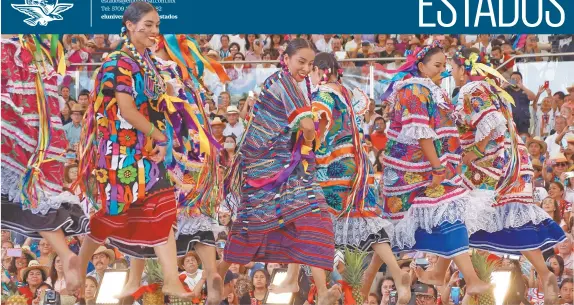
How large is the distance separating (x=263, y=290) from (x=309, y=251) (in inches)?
63.1

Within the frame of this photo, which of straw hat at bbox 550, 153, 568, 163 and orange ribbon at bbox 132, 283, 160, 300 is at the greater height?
straw hat at bbox 550, 153, 568, 163

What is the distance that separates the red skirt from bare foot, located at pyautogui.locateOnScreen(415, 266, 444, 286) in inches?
97.4

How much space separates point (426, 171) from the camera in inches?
353

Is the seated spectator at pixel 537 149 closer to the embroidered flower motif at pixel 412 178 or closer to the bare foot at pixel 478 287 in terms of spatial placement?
the embroidered flower motif at pixel 412 178

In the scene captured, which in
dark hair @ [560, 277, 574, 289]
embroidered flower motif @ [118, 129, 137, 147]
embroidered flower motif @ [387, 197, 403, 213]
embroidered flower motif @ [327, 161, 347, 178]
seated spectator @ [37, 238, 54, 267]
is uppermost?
embroidered flower motif @ [118, 129, 137, 147]

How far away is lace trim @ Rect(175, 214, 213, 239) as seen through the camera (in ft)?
28.6

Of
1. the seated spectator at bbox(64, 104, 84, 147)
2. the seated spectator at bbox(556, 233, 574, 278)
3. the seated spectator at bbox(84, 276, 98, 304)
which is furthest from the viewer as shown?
the seated spectator at bbox(64, 104, 84, 147)

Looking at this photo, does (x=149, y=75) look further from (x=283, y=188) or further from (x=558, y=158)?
(x=558, y=158)

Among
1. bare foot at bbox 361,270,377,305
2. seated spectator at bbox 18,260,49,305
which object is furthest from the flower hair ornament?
seated spectator at bbox 18,260,49,305

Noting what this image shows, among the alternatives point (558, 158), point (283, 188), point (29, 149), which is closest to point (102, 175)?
point (29, 149)

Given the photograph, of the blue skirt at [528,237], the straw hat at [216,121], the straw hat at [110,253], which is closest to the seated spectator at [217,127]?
the straw hat at [216,121]

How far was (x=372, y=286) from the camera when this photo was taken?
31.4 feet

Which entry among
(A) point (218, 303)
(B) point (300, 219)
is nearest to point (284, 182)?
(B) point (300, 219)

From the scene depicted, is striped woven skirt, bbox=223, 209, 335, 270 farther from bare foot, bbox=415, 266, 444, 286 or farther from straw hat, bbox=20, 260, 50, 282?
straw hat, bbox=20, 260, 50, 282
